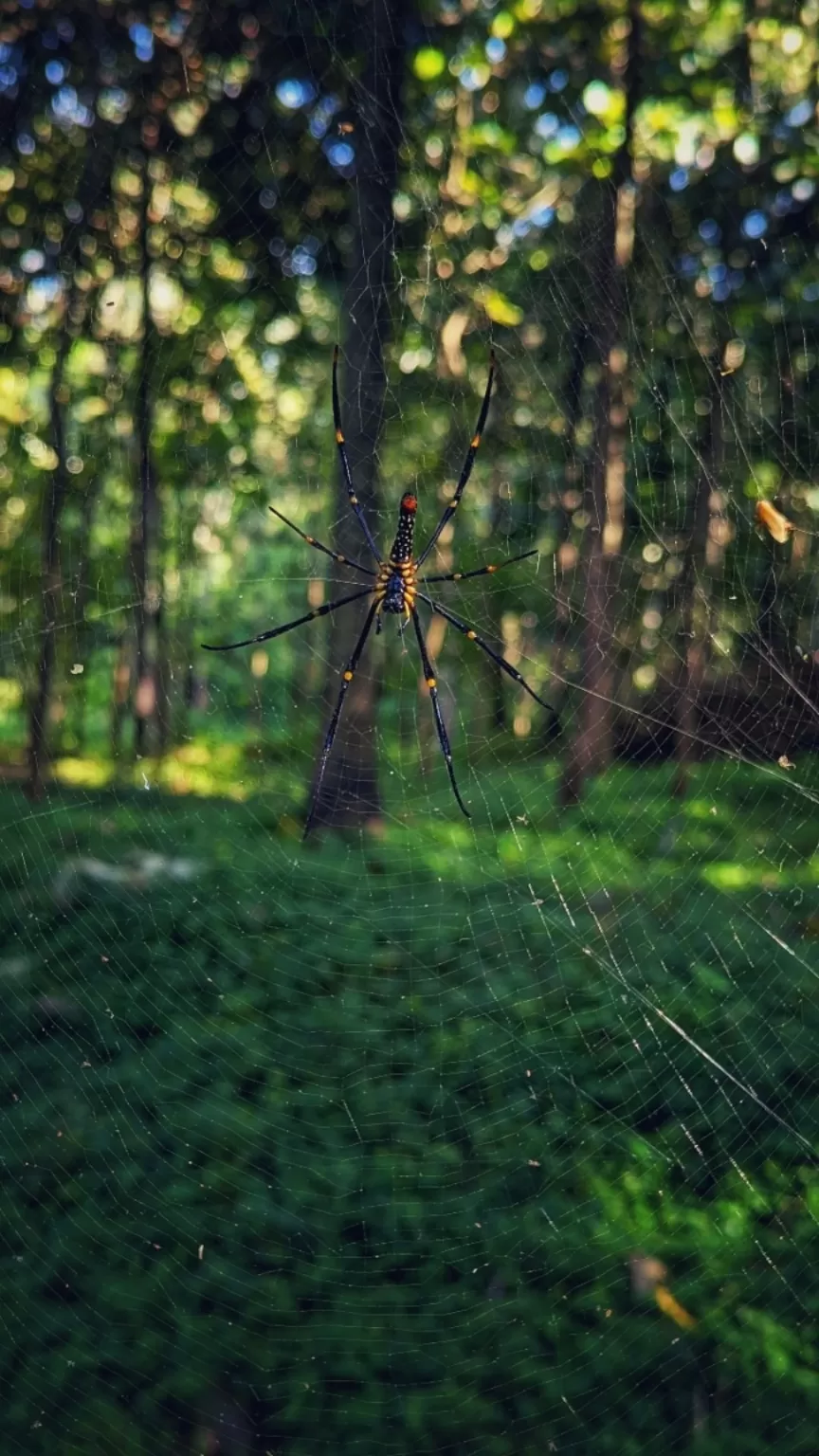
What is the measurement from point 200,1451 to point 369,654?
16.2 ft

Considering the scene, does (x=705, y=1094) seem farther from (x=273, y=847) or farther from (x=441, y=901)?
(x=273, y=847)

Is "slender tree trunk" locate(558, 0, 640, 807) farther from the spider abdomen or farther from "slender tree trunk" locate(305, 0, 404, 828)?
the spider abdomen

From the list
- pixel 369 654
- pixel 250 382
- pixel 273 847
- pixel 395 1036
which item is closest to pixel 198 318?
pixel 250 382

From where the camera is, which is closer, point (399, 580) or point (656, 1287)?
point (656, 1287)

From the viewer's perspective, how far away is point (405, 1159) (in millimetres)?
4891

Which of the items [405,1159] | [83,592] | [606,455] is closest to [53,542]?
[83,592]

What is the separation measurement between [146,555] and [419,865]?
3.17 m

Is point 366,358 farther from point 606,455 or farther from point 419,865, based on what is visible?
point 419,865

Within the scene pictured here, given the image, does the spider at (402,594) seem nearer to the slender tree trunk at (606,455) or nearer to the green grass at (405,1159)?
the green grass at (405,1159)

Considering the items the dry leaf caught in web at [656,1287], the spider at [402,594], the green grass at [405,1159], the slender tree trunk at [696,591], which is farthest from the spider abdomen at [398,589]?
the dry leaf caught in web at [656,1287]

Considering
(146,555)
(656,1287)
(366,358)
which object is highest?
(366,358)

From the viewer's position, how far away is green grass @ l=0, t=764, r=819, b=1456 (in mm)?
4023

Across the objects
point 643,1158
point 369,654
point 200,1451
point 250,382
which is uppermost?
point 250,382

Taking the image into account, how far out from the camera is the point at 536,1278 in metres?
4.41
